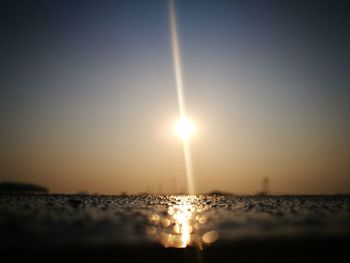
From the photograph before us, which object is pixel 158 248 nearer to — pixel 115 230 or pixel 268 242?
pixel 115 230

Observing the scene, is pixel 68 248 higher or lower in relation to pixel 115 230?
lower

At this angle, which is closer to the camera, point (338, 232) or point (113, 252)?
point (113, 252)

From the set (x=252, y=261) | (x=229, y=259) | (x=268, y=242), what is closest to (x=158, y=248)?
(x=229, y=259)

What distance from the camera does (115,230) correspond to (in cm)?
1947

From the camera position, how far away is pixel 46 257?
13.7 m

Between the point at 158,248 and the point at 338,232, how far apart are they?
12923mm

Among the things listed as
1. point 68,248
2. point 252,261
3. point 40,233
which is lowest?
point 252,261

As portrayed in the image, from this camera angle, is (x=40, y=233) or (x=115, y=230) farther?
(x=115, y=230)

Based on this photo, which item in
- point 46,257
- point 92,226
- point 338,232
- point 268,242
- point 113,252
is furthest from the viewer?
point 92,226

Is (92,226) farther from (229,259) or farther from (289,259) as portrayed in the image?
(289,259)

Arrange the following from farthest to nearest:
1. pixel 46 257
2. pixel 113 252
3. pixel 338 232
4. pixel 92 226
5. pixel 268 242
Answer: pixel 92 226 → pixel 338 232 → pixel 268 242 → pixel 113 252 → pixel 46 257

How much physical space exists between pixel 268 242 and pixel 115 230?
1026 centimetres

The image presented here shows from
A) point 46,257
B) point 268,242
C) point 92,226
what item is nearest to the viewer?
point 46,257

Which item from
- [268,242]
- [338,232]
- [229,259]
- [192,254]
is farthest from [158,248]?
[338,232]
